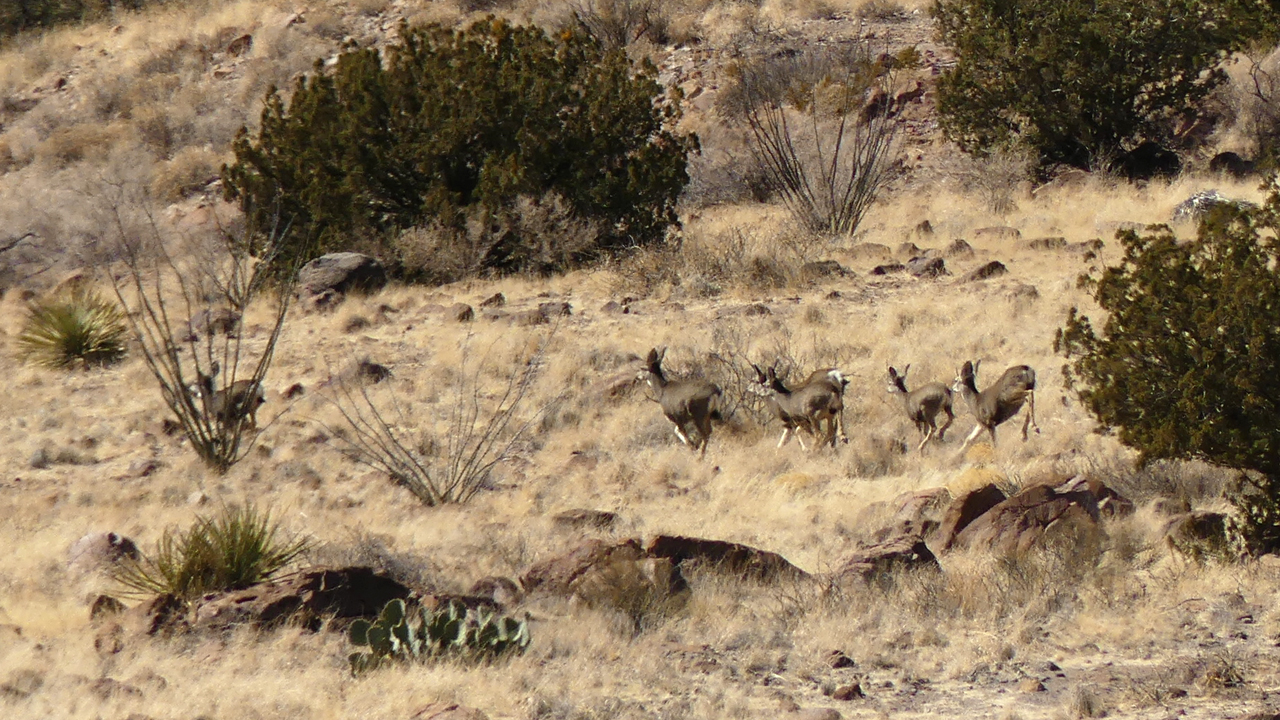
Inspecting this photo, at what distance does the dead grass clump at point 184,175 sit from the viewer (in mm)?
28172

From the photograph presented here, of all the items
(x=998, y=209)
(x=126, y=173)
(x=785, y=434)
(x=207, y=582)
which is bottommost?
(x=126, y=173)

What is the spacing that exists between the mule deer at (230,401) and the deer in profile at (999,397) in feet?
18.6

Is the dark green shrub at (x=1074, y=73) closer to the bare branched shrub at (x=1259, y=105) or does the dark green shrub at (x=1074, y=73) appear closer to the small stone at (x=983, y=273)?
the bare branched shrub at (x=1259, y=105)

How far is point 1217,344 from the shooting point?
7.49 meters

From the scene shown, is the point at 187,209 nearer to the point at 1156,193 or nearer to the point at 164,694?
the point at 1156,193

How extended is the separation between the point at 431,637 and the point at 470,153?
13.7m

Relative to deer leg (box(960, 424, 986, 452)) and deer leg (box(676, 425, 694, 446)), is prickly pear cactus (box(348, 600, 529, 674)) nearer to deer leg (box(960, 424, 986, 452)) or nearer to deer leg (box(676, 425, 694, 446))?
deer leg (box(676, 425, 694, 446))

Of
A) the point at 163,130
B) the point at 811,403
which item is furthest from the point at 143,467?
the point at 163,130

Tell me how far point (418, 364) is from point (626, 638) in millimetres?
8459

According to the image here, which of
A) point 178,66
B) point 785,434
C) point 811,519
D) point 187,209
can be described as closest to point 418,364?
point 785,434

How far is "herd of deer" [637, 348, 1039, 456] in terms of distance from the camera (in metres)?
10.7

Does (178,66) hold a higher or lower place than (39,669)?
lower

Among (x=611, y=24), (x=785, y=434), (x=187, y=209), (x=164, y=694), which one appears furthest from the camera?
(x=611, y=24)

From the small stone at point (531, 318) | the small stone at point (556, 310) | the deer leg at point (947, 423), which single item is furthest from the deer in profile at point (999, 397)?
the small stone at point (556, 310)
